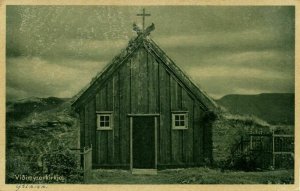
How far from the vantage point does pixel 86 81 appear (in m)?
18.7

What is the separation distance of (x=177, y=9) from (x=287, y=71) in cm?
389

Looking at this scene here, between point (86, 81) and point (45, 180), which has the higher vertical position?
point (86, 81)

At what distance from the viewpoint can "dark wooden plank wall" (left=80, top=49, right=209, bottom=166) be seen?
62.6 feet

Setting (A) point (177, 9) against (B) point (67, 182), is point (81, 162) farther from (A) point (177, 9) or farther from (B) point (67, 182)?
(A) point (177, 9)

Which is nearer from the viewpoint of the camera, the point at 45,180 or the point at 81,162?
the point at 45,180

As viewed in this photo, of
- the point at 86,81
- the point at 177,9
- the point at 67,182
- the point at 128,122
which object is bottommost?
the point at 67,182

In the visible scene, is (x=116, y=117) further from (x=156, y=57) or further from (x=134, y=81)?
(x=156, y=57)

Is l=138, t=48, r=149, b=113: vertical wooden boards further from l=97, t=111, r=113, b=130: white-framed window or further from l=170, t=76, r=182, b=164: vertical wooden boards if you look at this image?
l=97, t=111, r=113, b=130: white-framed window

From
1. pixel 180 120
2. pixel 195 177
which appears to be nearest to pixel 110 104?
pixel 180 120

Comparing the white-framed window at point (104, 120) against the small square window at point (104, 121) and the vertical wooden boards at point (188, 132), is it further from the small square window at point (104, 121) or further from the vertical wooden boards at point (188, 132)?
the vertical wooden boards at point (188, 132)

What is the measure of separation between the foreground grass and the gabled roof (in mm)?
2197

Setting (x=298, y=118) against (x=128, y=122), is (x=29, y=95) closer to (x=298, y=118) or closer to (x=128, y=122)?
(x=128, y=122)

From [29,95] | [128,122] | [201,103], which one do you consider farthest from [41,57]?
[201,103]

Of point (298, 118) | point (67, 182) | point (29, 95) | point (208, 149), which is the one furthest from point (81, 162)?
point (298, 118)
